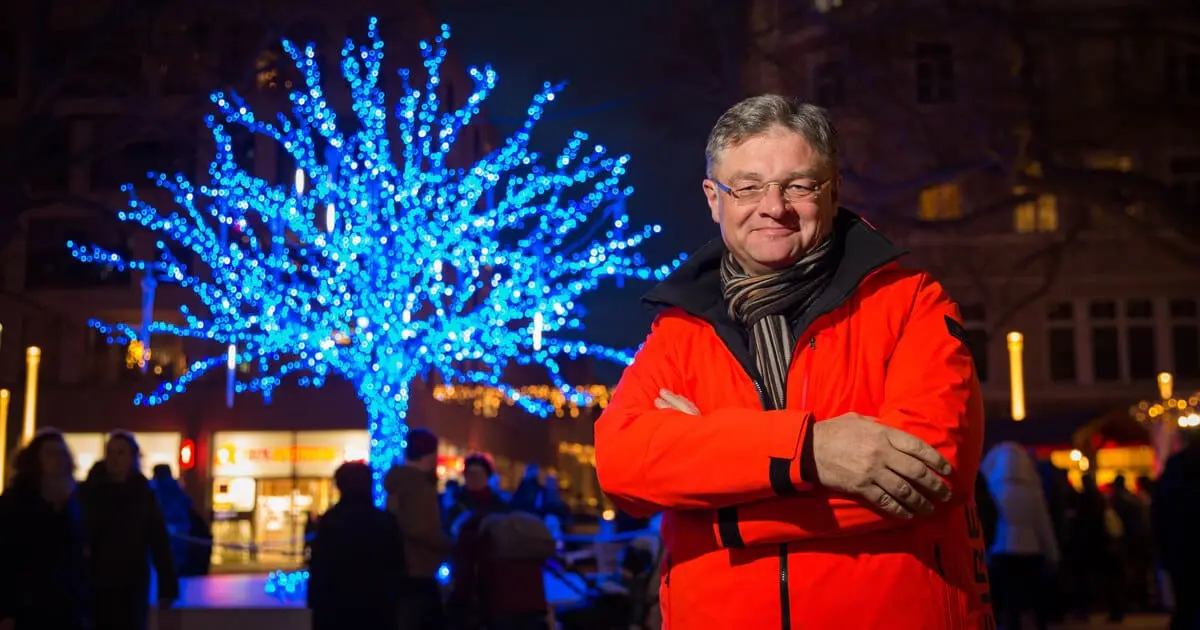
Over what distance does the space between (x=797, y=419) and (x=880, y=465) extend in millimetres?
149

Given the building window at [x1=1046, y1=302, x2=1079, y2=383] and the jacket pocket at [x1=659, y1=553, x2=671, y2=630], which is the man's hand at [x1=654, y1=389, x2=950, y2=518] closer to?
the jacket pocket at [x1=659, y1=553, x2=671, y2=630]

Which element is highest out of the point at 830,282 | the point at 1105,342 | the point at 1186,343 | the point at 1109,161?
the point at 1109,161

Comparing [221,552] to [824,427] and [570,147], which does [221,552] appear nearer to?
[570,147]

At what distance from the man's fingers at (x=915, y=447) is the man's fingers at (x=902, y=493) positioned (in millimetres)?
43

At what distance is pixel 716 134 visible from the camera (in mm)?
2553

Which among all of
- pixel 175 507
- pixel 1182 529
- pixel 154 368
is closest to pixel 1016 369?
pixel 175 507

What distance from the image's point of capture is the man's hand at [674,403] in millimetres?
2309

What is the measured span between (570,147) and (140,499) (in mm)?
9899

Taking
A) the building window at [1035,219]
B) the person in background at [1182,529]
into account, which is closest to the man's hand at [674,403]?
the person in background at [1182,529]

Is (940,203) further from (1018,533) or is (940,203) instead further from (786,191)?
(786,191)

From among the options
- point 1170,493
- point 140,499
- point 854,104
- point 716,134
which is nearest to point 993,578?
point 1170,493

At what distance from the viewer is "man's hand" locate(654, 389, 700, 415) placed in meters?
2.31

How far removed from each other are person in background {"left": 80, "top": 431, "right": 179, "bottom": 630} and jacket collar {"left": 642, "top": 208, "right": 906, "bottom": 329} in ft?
21.9

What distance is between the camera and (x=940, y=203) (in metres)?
36.5
